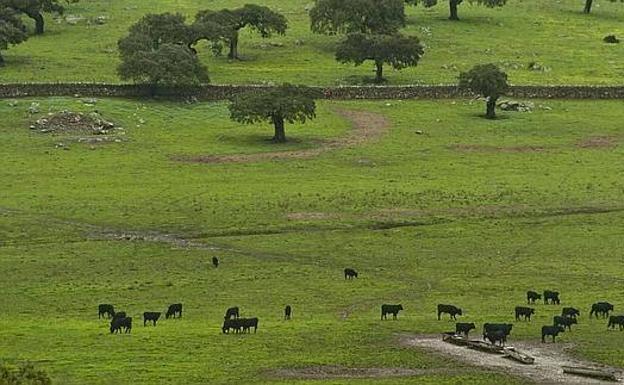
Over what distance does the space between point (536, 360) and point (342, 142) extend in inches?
2384

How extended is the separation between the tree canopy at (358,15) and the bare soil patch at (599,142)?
3200 cm

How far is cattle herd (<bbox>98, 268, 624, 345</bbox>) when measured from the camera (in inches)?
2176

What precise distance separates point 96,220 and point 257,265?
48.8ft

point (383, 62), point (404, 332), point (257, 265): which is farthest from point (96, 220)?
point (383, 62)

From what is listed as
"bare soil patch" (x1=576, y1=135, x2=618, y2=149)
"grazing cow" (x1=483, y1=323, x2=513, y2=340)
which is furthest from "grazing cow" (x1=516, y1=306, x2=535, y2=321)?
"bare soil patch" (x1=576, y1=135, x2=618, y2=149)

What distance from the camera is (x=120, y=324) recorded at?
5622 centimetres

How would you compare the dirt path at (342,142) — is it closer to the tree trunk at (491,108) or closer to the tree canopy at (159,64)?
the tree trunk at (491,108)

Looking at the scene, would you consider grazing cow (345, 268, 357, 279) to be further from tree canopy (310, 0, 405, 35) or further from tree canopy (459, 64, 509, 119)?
tree canopy (310, 0, 405, 35)

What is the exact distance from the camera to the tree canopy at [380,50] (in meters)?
131

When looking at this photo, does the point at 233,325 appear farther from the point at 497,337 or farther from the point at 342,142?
the point at 342,142

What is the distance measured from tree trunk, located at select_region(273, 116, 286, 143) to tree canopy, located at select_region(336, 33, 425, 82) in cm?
2167

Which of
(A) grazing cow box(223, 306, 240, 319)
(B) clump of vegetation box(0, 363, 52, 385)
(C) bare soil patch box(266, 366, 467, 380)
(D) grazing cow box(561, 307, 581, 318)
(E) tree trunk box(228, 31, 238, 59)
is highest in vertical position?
(B) clump of vegetation box(0, 363, 52, 385)

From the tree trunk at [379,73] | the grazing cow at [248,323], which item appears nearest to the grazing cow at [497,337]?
the grazing cow at [248,323]

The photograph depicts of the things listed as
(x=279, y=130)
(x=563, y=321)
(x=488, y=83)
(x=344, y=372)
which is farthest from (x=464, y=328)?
(x=488, y=83)
